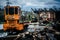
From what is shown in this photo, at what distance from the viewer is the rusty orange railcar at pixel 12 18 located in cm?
354

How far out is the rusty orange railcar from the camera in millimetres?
3545

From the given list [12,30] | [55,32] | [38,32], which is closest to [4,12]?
[12,30]

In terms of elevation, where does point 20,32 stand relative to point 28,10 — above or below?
below

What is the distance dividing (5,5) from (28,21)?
1.58 feet

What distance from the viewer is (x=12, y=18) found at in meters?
3.71

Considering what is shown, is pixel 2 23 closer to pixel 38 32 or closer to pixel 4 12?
pixel 4 12

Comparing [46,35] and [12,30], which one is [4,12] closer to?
[12,30]

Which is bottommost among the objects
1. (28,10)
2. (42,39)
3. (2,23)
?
(42,39)

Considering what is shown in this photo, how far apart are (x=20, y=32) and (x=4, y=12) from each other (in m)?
0.45

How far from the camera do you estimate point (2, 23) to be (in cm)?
354

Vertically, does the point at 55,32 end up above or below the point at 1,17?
below

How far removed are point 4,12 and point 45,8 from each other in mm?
718

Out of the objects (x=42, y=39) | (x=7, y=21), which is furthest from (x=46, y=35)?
(x=7, y=21)

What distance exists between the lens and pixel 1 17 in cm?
357
